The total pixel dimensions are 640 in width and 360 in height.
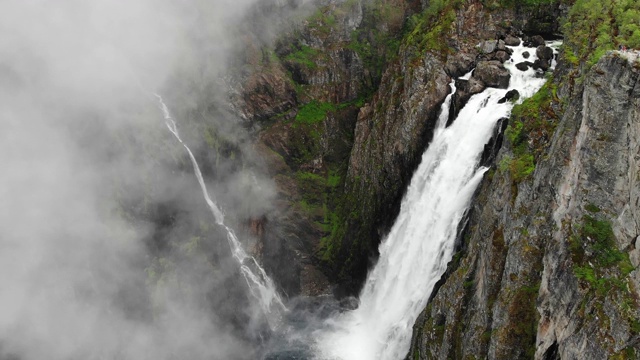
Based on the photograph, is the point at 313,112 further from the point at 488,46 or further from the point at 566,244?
the point at 566,244

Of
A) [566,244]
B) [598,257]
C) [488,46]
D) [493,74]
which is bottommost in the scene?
[598,257]

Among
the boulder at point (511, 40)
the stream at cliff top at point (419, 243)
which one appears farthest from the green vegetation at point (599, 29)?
the boulder at point (511, 40)

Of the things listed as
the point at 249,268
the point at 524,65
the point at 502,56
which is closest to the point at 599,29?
the point at 524,65

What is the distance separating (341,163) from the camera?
49188mm


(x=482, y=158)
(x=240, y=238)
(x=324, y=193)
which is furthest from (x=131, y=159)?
(x=482, y=158)

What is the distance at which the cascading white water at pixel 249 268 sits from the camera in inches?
1710

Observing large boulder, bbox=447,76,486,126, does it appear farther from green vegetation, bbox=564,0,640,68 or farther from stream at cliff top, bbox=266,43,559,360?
green vegetation, bbox=564,0,640,68

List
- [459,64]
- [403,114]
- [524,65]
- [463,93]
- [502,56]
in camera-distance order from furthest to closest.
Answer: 1. [403,114]
2. [459,64]
3. [502,56]
4. [463,93]
5. [524,65]

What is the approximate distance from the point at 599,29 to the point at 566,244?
12879 mm

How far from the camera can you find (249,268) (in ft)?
149

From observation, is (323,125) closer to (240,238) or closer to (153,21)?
(240,238)

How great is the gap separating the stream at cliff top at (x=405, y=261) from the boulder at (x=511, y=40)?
1.92 feet

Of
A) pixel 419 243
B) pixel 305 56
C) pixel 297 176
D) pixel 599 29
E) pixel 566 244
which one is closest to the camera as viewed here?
pixel 566 244

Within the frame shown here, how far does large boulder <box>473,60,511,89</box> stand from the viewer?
32531 millimetres
